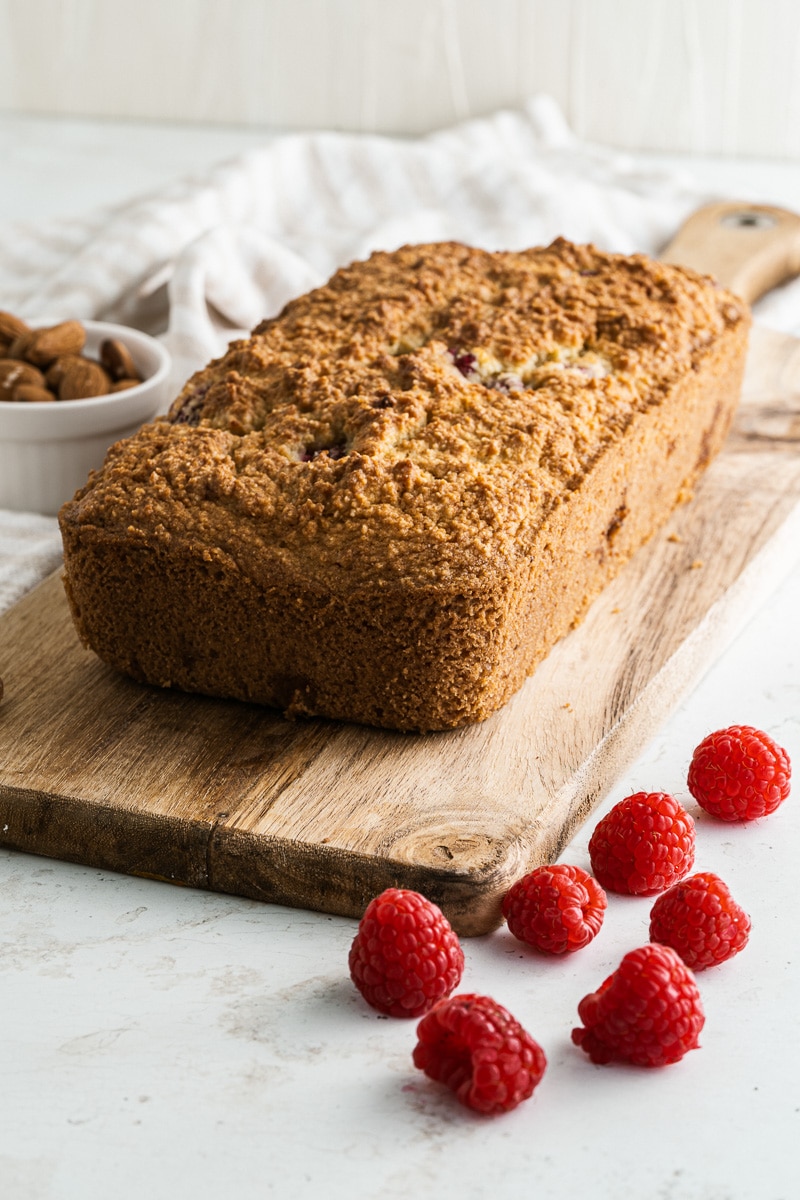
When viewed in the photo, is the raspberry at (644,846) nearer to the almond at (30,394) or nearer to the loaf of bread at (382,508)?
the loaf of bread at (382,508)

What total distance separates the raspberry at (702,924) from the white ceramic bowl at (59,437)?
5.12 feet

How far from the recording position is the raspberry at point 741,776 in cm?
200

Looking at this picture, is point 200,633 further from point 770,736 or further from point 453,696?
point 770,736

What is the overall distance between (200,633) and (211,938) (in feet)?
1.64

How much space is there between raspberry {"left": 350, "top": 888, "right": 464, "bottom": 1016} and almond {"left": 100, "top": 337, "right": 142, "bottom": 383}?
1.61 m

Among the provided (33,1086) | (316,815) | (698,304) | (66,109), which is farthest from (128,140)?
(33,1086)

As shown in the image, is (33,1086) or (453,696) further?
(453,696)

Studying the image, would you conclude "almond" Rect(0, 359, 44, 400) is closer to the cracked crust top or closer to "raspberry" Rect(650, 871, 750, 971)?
the cracked crust top

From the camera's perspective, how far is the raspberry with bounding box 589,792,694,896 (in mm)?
1868

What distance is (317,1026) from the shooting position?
1.67 m

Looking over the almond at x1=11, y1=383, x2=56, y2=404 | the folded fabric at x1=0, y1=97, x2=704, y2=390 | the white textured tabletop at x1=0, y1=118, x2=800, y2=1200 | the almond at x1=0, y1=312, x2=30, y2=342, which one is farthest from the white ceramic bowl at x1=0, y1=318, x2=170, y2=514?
the white textured tabletop at x1=0, y1=118, x2=800, y2=1200

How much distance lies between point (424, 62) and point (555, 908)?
165 inches

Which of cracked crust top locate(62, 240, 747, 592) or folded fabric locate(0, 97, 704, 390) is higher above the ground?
cracked crust top locate(62, 240, 747, 592)

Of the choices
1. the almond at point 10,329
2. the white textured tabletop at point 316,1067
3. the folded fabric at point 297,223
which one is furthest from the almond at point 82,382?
the white textured tabletop at point 316,1067
